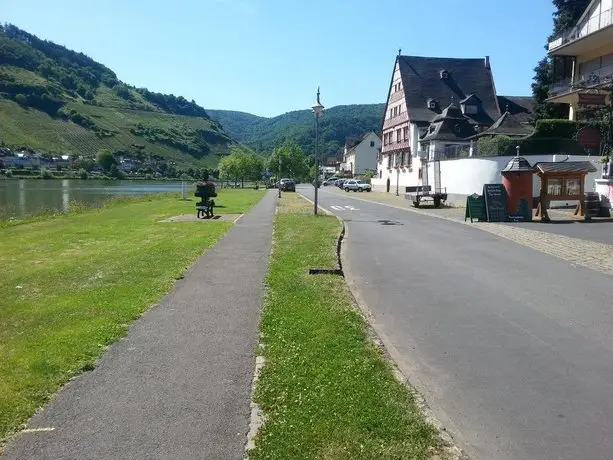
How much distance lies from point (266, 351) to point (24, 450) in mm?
2580

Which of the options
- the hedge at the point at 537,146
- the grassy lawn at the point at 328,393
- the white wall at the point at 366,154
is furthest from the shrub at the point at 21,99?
the grassy lawn at the point at 328,393

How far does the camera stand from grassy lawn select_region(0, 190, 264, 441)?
513 cm

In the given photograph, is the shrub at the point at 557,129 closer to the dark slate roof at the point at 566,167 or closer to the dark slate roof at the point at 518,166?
the dark slate roof at the point at 566,167

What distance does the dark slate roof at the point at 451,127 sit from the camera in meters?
55.3

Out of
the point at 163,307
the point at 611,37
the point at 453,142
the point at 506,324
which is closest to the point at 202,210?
the point at 163,307

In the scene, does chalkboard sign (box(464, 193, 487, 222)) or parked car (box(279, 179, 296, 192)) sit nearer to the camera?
chalkboard sign (box(464, 193, 487, 222))

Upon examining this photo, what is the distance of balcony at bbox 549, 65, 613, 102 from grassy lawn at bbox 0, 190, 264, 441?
26.5 meters

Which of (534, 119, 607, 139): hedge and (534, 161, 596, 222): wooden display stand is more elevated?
(534, 119, 607, 139): hedge

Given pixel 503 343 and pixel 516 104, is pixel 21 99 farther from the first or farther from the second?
pixel 503 343

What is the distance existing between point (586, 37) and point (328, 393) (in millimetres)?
36585

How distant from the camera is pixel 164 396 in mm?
4719

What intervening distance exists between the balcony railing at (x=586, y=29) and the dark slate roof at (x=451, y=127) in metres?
17.0

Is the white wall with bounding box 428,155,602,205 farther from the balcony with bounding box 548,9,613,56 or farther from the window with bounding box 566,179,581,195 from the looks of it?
the balcony with bounding box 548,9,613,56

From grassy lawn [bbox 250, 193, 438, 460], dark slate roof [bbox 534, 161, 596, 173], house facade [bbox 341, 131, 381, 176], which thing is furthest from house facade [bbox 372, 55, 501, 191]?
grassy lawn [bbox 250, 193, 438, 460]
